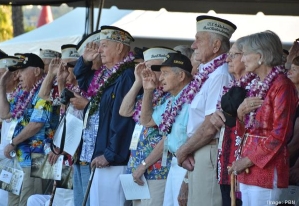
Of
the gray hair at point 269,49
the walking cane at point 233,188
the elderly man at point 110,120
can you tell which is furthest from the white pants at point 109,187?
the gray hair at point 269,49

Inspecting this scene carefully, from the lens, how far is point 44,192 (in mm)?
9992

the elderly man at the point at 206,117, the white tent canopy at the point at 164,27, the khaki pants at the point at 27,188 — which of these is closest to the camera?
the elderly man at the point at 206,117

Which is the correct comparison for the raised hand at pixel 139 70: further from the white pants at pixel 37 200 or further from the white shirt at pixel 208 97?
the white pants at pixel 37 200

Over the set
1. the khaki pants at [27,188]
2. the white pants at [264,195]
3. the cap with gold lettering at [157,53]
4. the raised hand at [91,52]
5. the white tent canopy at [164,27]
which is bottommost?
the khaki pants at [27,188]

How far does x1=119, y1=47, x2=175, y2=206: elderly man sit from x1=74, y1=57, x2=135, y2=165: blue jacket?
0.22 metres

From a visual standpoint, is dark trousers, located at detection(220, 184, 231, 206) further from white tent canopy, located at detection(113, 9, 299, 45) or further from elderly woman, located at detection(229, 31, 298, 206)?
white tent canopy, located at detection(113, 9, 299, 45)

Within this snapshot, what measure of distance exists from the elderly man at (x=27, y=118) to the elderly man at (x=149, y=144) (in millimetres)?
2000

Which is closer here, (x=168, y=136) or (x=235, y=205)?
(x=235, y=205)

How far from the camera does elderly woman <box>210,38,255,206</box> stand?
618 cm

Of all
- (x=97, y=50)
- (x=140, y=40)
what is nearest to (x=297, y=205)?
(x=97, y=50)

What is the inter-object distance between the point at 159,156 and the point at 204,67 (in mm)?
999

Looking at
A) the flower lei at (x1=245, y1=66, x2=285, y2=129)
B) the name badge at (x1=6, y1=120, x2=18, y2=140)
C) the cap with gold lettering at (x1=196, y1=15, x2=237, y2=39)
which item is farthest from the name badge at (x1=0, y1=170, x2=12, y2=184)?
the flower lei at (x1=245, y1=66, x2=285, y2=129)

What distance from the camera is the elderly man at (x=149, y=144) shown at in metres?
7.45

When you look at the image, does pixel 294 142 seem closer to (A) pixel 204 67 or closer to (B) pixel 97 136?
(A) pixel 204 67
